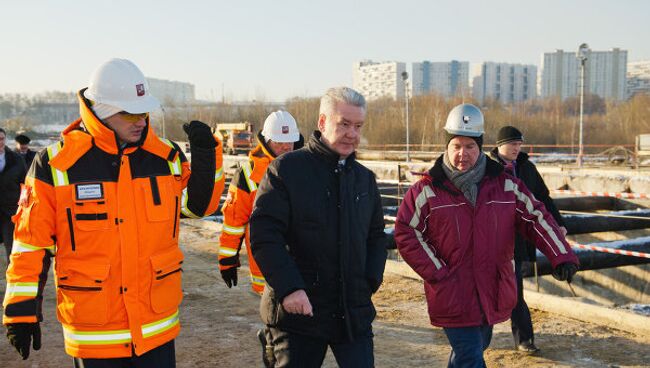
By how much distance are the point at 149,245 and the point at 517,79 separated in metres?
152

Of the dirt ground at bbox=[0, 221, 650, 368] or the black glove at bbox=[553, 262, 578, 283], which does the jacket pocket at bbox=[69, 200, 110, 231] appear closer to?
the black glove at bbox=[553, 262, 578, 283]

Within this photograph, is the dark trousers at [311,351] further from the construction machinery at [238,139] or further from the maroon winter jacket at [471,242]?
the construction machinery at [238,139]

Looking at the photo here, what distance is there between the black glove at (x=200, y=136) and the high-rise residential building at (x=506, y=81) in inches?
5754

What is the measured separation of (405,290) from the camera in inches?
301

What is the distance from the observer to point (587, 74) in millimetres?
134375

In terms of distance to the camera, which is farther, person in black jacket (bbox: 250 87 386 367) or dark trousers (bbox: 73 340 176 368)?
person in black jacket (bbox: 250 87 386 367)

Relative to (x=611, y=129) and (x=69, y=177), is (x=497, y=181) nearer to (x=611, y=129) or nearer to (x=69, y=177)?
(x=69, y=177)

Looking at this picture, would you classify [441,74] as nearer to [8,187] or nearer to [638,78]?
[638,78]

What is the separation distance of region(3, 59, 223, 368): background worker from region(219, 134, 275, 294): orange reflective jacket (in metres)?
1.68

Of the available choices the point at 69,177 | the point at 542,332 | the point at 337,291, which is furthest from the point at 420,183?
the point at 542,332

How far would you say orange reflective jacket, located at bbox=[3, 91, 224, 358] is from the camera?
2.83 meters

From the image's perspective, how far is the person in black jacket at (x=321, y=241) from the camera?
3029 mm

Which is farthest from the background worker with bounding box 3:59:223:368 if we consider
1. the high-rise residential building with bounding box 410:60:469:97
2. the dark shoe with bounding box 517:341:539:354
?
the high-rise residential building with bounding box 410:60:469:97

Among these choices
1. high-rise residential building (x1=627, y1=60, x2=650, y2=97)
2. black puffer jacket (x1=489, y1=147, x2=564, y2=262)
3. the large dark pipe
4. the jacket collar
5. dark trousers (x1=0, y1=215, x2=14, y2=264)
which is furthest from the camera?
high-rise residential building (x1=627, y1=60, x2=650, y2=97)
